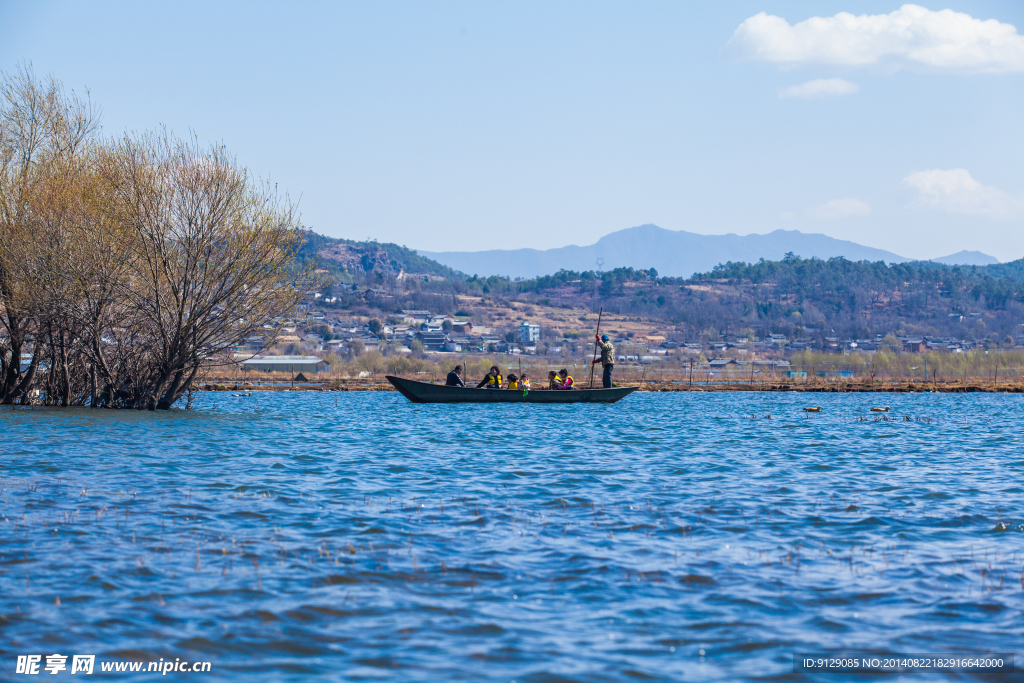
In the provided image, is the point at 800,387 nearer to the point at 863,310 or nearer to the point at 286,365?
the point at 286,365

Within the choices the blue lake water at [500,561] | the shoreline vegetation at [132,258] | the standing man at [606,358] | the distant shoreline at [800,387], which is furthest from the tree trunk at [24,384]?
the distant shoreline at [800,387]

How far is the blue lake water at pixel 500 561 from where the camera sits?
689 centimetres

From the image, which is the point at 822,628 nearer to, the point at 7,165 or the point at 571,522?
the point at 571,522

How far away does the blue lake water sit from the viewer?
689 cm

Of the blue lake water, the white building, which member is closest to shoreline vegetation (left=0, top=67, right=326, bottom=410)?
the blue lake water

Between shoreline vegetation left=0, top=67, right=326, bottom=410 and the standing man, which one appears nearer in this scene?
shoreline vegetation left=0, top=67, right=326, bottom=410

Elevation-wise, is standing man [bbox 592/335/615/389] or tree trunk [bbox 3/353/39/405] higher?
standing man [bbox 592/335/615/389]

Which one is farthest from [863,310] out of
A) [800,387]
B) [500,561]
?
[500,561]

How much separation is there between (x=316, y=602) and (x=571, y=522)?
4490 mm

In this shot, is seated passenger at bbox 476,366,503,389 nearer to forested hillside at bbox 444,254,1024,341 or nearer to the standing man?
the standing man

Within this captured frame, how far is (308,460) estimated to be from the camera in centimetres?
1848

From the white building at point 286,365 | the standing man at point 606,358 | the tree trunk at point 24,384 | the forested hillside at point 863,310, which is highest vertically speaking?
the forested hillside at point 863,310

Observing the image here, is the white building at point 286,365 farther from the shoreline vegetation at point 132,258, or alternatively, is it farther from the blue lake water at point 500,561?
the blue lake water at point 500,561

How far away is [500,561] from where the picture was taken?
31.0 feet
